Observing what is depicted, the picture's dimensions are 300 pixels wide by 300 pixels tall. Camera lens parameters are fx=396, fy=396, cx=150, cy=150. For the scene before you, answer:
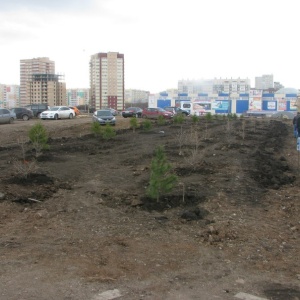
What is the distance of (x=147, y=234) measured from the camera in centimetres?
578

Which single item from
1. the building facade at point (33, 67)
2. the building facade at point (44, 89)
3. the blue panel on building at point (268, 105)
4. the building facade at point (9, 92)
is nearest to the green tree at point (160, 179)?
the blue panel on building at point (268, 105)

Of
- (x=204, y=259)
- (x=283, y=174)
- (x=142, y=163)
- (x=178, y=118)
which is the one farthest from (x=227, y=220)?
(x=178, y=118)

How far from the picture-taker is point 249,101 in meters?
67.9

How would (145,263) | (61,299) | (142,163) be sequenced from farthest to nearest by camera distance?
(142,163), (145,263), (61,299)

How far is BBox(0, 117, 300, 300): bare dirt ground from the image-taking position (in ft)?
13.5

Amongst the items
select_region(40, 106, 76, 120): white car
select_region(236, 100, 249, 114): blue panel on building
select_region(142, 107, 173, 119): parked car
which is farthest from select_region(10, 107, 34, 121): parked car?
select_region(236, 100, 249, 114): blue panel on building

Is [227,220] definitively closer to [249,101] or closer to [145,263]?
[145,263]

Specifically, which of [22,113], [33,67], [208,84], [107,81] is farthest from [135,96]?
[22,113]

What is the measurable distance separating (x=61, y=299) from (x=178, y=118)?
1072 inches

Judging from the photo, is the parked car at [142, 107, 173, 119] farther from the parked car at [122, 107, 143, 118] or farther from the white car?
the white car

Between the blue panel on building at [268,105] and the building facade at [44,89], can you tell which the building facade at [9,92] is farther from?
the blue panel on building at [268,105]

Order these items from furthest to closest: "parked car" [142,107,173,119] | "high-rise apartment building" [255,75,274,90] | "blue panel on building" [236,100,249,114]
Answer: "high-rise apartment building" [255,75,274,90] < "blue panel on building" [236,100,249,114] < "parked car" [142,107,173,119]

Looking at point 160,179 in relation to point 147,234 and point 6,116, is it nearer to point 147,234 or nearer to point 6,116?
point 147,234

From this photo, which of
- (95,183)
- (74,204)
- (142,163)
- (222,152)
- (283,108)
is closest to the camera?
(74,204)
